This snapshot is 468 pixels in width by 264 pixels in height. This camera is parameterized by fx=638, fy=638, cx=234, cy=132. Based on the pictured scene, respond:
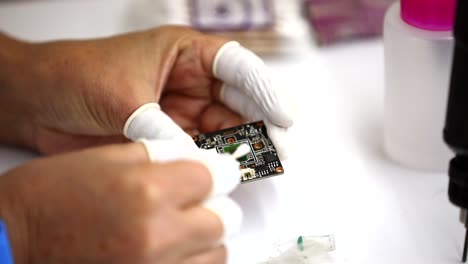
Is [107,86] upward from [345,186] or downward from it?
upward

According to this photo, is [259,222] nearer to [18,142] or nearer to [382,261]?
[382,261]

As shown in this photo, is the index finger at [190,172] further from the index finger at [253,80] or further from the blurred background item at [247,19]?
the blurred background item at [247,19]

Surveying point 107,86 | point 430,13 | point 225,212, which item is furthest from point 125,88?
point 430,13

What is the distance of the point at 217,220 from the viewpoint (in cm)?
56

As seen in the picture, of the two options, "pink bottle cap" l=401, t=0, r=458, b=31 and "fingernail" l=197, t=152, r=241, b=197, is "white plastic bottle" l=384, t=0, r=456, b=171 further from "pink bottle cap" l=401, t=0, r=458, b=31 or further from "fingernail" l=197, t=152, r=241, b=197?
"fingernail" l=197, t=152, r=241, b=197

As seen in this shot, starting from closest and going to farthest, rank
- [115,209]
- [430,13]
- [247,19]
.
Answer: [115,209] → [430,13] → [247,19]

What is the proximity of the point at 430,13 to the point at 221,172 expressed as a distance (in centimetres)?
32

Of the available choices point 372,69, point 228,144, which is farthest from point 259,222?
point 372,69

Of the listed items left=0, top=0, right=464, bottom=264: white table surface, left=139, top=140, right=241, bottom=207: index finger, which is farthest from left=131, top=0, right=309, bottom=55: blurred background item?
left=139, top=140, right=241, bottom=207: index finger

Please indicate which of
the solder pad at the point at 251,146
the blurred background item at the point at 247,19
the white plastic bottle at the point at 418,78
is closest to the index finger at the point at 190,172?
the solder pad at the point at 251,146

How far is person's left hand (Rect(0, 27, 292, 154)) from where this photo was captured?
2.55 ft

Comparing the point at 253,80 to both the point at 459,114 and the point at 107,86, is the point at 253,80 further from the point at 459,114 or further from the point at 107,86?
the point at 459,114

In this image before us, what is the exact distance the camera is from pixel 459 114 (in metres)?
0.54

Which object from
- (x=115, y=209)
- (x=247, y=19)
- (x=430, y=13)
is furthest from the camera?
(x=247, y=19)
